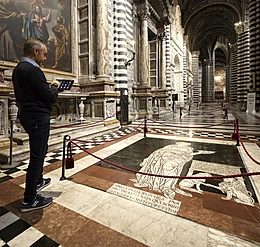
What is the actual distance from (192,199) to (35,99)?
6.83 ft

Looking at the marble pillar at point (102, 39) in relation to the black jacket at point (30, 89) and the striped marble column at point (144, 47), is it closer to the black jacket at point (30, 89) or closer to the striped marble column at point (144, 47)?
the striped marble column at point (144, 47)

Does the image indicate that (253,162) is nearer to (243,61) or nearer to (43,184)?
(43,184)

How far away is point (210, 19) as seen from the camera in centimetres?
3017

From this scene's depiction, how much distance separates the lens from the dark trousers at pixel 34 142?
1774 millimetres

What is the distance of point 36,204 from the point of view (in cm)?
190

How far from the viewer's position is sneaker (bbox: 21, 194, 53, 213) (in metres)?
1.85

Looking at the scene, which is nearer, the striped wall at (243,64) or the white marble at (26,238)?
the white marble at (26,238)

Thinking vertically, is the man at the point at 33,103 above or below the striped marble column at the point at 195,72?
below

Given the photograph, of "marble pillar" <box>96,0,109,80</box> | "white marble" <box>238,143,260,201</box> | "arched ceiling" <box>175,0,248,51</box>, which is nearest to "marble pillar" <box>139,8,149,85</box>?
"marble pillar" <box>96,0,109,80</box>

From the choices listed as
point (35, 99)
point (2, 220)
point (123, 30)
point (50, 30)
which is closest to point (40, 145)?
point (35, 99)

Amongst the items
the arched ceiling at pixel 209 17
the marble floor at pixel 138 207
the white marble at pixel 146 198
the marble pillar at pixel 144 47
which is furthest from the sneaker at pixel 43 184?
the arched ceiling at pixel 209 17

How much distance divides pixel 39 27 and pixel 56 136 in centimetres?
379

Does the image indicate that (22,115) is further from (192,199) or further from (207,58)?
(207,58)

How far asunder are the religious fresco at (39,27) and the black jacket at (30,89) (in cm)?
412
